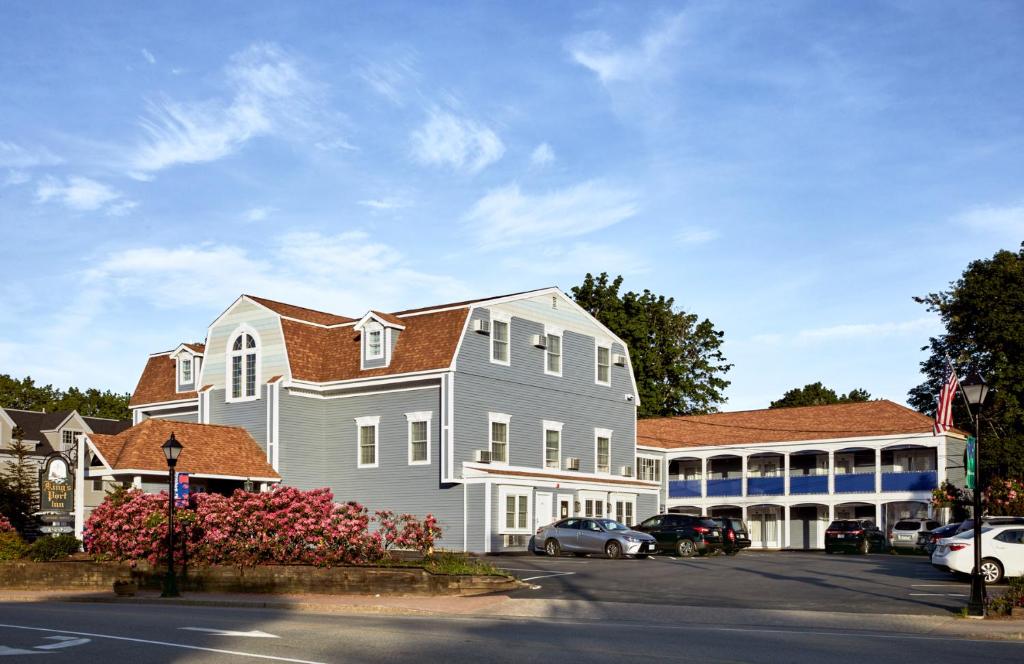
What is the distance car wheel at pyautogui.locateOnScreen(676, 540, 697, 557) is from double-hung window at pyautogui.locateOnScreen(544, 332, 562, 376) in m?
9.60

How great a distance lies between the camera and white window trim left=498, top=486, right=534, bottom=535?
146ft

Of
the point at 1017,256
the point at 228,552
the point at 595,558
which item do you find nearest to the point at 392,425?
the point at 595,558

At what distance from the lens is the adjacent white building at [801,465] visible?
57344 mm

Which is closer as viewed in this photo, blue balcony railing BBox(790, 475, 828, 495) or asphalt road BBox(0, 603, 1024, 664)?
asphalt road BBox(0, 603, 1024, 664)

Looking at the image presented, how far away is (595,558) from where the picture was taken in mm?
39844

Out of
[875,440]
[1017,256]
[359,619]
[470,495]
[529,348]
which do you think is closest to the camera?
[359,619]

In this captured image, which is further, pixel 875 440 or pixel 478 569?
pixel 875 440

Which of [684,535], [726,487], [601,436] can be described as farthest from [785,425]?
[684,535]

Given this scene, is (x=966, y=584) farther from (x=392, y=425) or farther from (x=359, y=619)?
(x=392, y=425)

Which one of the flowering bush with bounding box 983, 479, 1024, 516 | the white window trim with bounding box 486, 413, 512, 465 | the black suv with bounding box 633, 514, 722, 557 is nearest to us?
the flowering bush with bounding box 983, 479, 1024, 516

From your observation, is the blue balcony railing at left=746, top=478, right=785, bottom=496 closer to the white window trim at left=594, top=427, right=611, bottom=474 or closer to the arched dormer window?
the white window trim at left=594, top=427, right=611, bottom=474

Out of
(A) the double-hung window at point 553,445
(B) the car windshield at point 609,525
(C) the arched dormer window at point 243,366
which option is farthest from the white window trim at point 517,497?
(C) the arched dormer window at point 243,366

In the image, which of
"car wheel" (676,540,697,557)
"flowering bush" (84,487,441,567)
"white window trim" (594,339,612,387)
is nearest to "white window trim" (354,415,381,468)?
"white window trim" (594,339,612,387)

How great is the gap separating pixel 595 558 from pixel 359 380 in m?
12.0
